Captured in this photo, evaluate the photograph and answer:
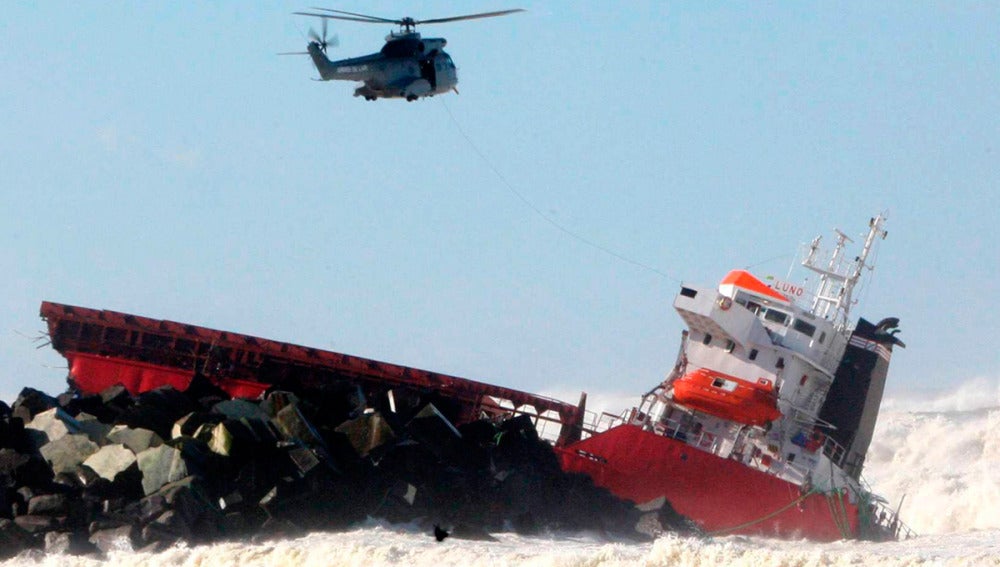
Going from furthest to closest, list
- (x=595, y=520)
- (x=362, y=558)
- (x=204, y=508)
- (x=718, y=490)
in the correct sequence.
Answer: (x=718, y=490)
(x=595, y=520)
(x=204, y=508)
(x=362, y=558)

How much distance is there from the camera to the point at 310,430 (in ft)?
90.8

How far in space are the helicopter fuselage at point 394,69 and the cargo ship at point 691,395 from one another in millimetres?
5989

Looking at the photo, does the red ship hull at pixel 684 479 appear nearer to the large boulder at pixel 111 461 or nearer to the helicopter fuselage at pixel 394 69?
the helicopter fuselage at pixel 394 69

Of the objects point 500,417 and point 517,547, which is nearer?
point 517,547

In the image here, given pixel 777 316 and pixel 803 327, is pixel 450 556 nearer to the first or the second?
pixel 777 316

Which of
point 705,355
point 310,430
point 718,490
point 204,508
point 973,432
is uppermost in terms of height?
point 973,432

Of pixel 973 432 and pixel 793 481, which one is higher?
pixel 973 432

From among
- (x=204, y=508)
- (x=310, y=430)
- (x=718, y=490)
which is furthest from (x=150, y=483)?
(x=718, y=490)

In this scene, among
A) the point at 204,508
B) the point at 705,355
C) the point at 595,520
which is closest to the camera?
the point at 204,508

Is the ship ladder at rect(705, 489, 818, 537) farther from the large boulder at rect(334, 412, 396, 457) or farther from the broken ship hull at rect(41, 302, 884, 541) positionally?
the large boulder at rect(334, 412, 396, 457)

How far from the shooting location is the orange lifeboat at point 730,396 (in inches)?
1316

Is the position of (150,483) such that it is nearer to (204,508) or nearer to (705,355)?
(204,508)

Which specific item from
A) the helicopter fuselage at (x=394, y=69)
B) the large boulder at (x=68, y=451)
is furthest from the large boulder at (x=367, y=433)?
the helicopter fuselage at (x=394, y=69)

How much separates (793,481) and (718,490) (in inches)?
81.3
